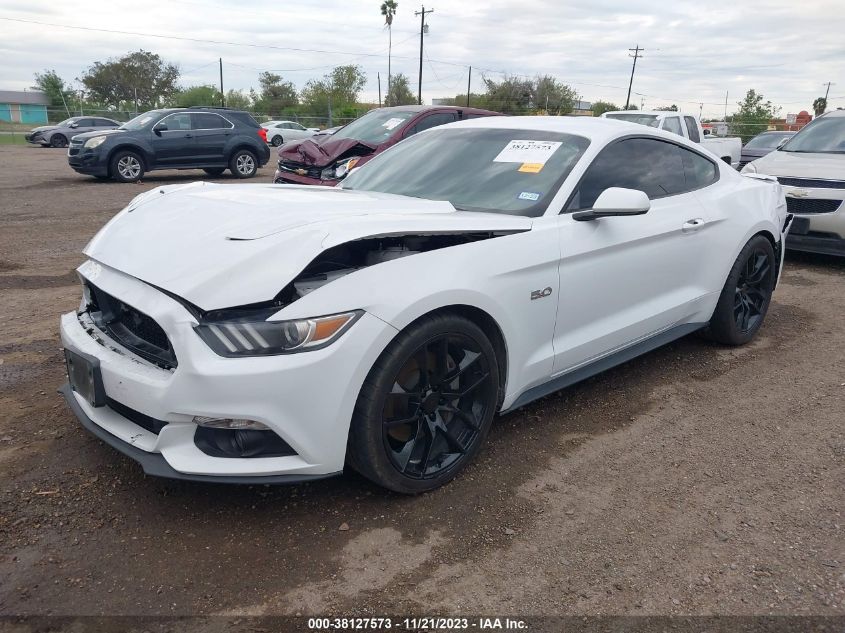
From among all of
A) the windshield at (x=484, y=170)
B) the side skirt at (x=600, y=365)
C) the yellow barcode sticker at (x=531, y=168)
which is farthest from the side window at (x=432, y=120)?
the yellow barcode sticker at (x=531, y=168)

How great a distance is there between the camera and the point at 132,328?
9.21 feet

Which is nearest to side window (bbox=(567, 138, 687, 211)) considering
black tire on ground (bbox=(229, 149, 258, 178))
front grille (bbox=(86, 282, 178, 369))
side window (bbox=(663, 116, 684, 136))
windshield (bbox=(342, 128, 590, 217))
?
windshield (bbox=(342, 128, 590, 217))

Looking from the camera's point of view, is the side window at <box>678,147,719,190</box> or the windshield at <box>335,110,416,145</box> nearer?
the side window at <box>678,147,719,190</box>

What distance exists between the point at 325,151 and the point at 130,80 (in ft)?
229

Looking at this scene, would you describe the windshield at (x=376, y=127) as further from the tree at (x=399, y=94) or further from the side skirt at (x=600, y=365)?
the tree at (x=399, y=94)

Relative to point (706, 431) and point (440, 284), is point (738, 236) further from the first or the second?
point (440, 284)

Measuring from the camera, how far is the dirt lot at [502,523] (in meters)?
2.33

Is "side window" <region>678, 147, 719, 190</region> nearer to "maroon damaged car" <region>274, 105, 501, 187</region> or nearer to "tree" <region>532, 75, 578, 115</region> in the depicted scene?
"maroon damaged car" <region>274, 105, 501, 187</region>

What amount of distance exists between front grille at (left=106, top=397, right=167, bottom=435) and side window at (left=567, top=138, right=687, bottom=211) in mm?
2169

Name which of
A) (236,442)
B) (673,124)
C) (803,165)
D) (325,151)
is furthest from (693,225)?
(673,124)

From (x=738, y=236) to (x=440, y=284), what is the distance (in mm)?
2724

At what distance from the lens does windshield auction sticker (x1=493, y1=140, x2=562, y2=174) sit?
142 inches

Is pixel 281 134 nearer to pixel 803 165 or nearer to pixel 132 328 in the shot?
pixel 803 165

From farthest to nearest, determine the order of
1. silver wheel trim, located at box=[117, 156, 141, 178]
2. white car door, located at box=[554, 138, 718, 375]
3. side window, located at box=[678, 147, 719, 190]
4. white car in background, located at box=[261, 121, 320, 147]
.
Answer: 1. white car in background, located at box=[261, 121, 320, 147]
2. silver wheel trim, located at box=[117, 156, 141, 178]
3. side window, located at box=[678, 147, 719, 190]
4. white car door, located at box=[554, 138, 718, 375]
